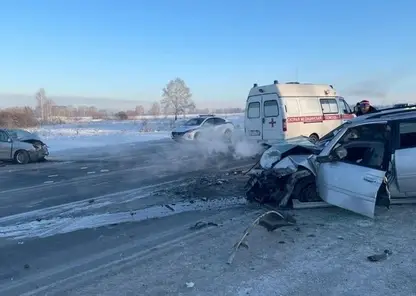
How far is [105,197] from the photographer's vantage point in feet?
27.8

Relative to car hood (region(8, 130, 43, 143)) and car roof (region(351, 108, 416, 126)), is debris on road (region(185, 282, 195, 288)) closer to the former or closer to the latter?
car roof (region(351, 108, 416, 126))

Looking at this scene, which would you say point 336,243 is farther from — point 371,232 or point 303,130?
point 303,130

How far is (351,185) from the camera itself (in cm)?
587

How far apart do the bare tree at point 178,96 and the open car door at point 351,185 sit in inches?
2601

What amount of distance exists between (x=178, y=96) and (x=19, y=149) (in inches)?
2248

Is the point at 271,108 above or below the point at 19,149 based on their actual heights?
above

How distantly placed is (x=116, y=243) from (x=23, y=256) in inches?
46.6

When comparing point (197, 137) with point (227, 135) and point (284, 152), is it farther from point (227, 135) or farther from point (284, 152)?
point (284, 152)

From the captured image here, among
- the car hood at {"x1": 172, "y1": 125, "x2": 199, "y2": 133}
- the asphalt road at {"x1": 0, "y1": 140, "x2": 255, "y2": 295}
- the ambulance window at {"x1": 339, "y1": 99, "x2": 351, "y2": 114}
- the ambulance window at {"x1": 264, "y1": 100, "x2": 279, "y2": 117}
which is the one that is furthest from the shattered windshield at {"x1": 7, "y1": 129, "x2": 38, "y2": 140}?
the ambulance window at {"x1": 339, "y1": 99, "x2": 351, "y2": 114}

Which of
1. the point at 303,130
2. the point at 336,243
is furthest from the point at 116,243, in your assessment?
the point at 303,130

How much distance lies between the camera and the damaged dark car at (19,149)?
16125mm

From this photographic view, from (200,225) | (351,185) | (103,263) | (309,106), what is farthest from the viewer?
(309,106)

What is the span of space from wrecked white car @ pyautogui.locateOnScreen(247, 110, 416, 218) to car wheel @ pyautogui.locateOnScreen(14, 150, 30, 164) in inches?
486

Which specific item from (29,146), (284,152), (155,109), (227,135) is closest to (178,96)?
(155,109)
